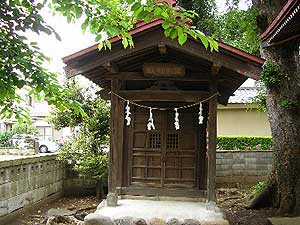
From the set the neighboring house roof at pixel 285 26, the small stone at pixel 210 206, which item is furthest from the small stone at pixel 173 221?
the neighboring house roof at pixel 285 26

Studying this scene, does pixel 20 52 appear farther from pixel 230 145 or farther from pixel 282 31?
pixel 230 145

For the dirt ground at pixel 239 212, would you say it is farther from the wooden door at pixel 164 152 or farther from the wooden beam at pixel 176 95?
the wooden beam at pixel 176 95

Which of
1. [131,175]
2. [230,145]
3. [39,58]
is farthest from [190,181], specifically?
[230,145]

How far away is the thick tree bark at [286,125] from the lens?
27.3 ft

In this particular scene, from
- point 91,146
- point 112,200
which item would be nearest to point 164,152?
point 112,200

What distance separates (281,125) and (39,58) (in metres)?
6.74

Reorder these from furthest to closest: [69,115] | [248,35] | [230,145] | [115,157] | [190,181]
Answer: [230,145]
[69,115]
[248,35]
[190,181]
[115,157]

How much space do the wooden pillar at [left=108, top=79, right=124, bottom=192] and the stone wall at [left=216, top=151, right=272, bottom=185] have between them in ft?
23.1

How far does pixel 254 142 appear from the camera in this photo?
1739cm

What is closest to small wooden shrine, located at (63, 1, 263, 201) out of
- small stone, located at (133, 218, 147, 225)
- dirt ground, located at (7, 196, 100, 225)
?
small stone, located at (133, 218, 147, 225)

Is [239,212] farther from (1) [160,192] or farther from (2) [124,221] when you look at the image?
(2) [124,221]

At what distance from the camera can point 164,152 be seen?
8.98 meters

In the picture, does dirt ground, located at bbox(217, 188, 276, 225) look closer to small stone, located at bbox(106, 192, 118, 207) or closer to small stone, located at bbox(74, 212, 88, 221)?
small stone, located at bbox(106, 192, 118, 207)

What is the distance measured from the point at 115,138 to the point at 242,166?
801cm
